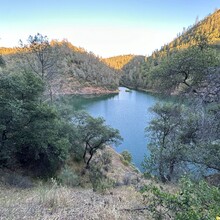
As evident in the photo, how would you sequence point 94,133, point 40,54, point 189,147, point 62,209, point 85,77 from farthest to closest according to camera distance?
point 85,77
point 40,54
point 94,133
point 189,147
point 62,209

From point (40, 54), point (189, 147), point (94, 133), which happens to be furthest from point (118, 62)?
point (189, 147)

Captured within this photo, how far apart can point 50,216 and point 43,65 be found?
1672 cm

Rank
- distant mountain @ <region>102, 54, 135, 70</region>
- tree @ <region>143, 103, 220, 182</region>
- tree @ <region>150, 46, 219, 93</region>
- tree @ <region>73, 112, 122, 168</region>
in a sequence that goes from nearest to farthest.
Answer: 1. tree @ <region>143, 103, 220, 182</region>
2. tree @ <region>150, 46, 219, 93</region>
3. tree @ <region>73, 112, 122, 168</region>
4. distant mountain @ <region>102, 54, 135, 70</region>

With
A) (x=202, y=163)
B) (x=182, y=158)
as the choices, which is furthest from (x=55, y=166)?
(x=202, y=163)

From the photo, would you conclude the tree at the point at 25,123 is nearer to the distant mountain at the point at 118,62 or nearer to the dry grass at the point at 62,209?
the dry grass at the point at 62,209

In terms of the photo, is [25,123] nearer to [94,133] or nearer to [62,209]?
[94,133]

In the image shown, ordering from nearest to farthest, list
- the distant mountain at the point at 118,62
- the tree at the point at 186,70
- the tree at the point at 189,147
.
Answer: the tree at the point at 189,147 → the tree at the point at 186,70 → the distant mountain at the point at 118,62

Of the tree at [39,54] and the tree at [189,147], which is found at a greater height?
the tree at [39,54]

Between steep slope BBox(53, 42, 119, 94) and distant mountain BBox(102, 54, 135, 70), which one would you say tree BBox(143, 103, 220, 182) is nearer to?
steep slope BBox(53, 42, 119, 94)

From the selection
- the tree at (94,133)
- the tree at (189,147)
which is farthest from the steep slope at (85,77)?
the tree at (189,147)

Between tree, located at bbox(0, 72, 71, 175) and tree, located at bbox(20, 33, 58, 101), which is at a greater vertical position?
tree, located at bbox(20, 33, 58, 101)

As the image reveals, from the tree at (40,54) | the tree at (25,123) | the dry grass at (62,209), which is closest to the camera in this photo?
the dry grass at (62,209)

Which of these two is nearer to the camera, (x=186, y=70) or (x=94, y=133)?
(x=186, y=70)

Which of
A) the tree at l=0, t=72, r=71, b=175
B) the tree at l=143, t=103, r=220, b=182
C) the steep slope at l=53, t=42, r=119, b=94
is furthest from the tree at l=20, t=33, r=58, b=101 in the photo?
the steep slope at l=53, t=42, r=119, b=94
